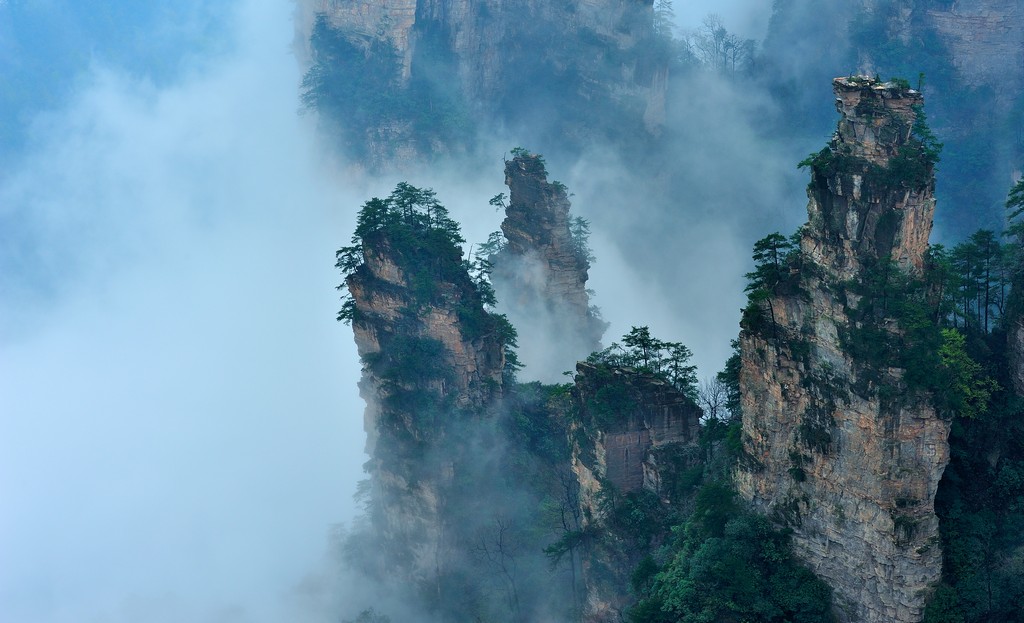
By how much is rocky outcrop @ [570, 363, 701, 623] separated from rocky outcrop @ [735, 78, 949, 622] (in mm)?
8977

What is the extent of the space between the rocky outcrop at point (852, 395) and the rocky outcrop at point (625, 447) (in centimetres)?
898

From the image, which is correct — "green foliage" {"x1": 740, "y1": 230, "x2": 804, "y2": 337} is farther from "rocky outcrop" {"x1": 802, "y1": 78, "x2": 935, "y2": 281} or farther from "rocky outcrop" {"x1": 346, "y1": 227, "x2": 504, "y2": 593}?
"rocky outcrop" {"x1": 346, "y1": 227, "x2": 504, "y2": 593}

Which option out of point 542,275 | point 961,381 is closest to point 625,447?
point 961,381

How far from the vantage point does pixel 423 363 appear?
68000mm

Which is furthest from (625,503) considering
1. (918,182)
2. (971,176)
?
(971,176)

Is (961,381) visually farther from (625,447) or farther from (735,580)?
(625,447)

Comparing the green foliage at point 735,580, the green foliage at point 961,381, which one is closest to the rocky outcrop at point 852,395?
the green foliage at point 735,580

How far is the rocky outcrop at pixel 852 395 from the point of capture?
42.1 meters

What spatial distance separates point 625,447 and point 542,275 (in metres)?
28.0

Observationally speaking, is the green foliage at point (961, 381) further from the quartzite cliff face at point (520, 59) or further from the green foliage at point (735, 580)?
the quartzite cliff face at point (520, 59)

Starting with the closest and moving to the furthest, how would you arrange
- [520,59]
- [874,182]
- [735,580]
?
1. [874,182]
2. [735,580]
3. [520,59]

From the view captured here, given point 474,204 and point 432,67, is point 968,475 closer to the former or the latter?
point 474,204

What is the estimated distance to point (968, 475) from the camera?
152 feet

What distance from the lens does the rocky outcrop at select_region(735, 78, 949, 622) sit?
42.1 m
